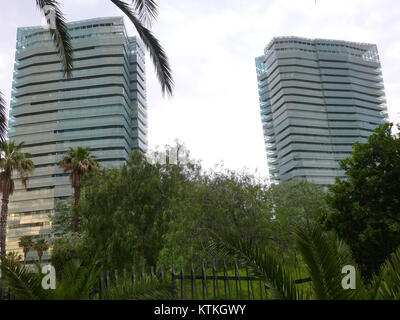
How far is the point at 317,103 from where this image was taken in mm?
123812

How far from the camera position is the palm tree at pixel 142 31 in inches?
255

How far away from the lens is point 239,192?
1820cm

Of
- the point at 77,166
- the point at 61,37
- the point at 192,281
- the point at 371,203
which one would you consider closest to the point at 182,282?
the point at 192,281

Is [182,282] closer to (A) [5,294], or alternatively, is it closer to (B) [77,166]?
(A) [5,294]

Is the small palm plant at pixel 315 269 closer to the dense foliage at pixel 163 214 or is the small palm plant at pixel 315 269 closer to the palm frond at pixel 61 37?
the palm frond at pixel 61 37

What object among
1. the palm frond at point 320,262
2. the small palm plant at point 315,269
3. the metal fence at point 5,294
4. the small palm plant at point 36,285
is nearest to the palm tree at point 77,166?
the metal fence at point 5,294

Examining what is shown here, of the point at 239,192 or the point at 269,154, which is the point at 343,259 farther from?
the point at 269,154

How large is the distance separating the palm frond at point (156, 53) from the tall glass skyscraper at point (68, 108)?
89317 millimetres

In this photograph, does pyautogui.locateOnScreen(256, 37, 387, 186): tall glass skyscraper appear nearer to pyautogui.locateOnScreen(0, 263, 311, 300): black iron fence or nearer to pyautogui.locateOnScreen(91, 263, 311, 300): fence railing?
pyautogui.locateOnScreen(91, 263, 311, 300): fence railing

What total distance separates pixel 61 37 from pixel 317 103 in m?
126

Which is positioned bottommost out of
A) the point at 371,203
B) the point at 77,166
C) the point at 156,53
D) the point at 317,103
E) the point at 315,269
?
the point at 315,269
